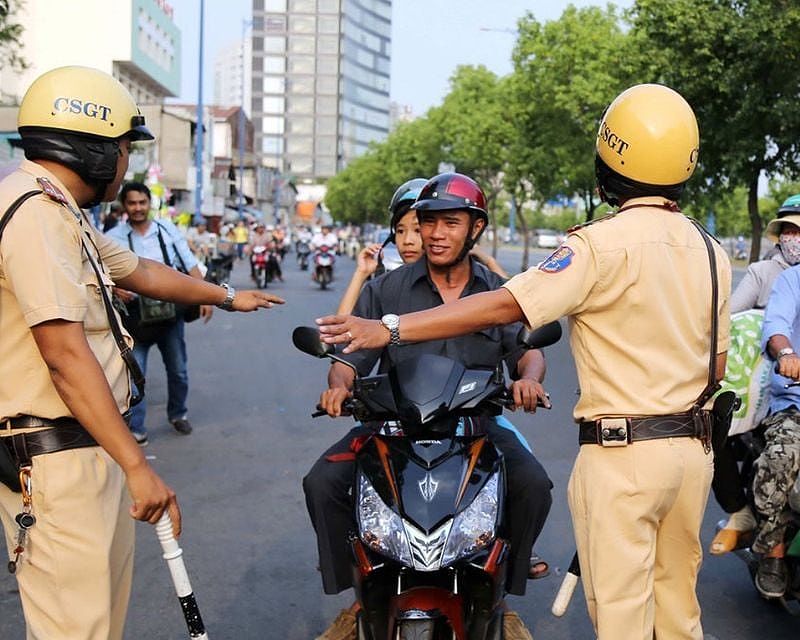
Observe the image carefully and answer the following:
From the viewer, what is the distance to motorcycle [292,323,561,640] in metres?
2.98

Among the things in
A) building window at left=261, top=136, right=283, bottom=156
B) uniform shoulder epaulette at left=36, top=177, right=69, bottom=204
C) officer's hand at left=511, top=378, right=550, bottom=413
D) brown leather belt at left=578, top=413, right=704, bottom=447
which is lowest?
officer's hand at left=511, top=378, right=550, bottom=413

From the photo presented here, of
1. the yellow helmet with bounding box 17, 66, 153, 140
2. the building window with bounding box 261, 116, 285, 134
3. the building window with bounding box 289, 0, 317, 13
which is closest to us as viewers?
the yellow helmet with bounding box 17, 66, 153, 140

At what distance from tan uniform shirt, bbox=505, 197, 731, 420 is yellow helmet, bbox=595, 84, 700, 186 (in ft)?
0.28

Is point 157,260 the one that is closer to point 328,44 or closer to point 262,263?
point 262,263

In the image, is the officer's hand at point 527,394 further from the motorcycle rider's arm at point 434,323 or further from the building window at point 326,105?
the building window at point 326,105

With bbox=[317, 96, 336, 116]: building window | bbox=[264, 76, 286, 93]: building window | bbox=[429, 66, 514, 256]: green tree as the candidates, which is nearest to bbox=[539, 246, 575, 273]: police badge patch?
bbox=[429, 66, 514, 256]: green tree

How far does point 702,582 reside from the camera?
16.7ft

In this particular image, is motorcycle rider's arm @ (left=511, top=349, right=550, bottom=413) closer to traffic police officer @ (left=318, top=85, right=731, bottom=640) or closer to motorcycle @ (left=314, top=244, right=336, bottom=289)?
traffic police officer @ (left=318, top=85, right=731, bottom=640)

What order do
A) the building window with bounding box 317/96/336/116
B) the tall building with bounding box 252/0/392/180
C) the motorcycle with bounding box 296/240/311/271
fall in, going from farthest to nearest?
the building window with bounding box 317/96/336/116 < the tall building with bounding box 252/0/392/180 < the motorcycle with bounding box 296/240/311/271

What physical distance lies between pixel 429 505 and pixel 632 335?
764 mm

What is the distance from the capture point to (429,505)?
3.01 m

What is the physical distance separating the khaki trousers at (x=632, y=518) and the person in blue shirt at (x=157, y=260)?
476 centimetres

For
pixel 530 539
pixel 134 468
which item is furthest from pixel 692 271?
pixel 134 468

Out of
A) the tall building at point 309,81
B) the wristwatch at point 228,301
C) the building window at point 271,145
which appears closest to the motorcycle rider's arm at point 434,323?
the wristwatch at point 228,301
